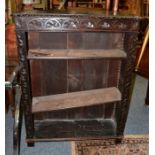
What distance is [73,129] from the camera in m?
1.91

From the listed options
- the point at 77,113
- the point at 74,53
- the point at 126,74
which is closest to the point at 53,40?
the point at 74,53

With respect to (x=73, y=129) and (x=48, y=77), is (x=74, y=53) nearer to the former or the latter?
(x=48, y=77)

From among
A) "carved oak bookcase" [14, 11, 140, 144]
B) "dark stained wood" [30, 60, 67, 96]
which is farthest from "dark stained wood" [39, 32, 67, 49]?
"dark stained wood" [30, 60, 67, 96]

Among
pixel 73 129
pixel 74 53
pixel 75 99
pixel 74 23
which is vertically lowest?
pixel 73 129

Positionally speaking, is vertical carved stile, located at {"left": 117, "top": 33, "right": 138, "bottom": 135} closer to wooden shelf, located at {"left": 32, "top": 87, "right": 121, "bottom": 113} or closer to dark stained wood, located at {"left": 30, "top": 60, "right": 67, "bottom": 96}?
wooden shelf, located at {"left": 32, "top": 87, "right": 121, "bottom": 113}

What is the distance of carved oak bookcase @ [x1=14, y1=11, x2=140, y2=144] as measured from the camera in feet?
4.81

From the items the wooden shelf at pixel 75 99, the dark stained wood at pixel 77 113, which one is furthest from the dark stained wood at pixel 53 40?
the dark stained wood at pixel 77 113

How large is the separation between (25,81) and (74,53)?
38cm

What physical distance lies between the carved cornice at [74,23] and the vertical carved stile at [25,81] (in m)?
0.08

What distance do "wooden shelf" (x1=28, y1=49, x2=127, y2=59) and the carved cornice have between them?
18cm

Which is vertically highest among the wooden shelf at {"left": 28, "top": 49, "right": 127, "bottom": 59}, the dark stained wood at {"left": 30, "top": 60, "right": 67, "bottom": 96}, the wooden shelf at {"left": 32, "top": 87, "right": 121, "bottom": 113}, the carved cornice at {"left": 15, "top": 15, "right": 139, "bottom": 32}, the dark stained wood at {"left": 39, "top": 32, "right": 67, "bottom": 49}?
the carved cornice at {"left": 15, "top": 15, "right": 139, "bottom": 32}
